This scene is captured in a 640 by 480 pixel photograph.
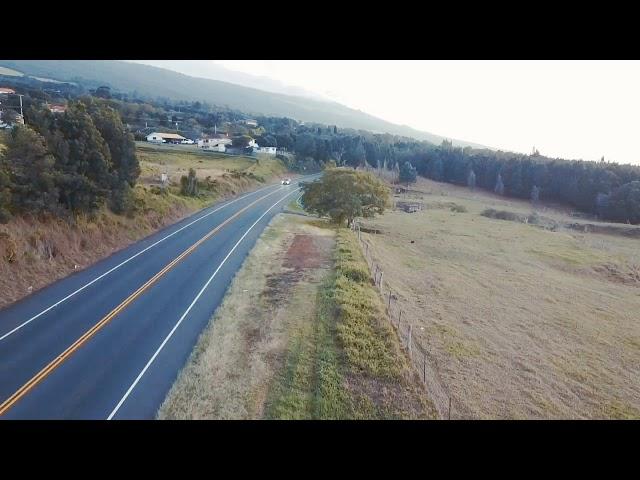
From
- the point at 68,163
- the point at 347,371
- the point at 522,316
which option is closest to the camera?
the point at 347,371

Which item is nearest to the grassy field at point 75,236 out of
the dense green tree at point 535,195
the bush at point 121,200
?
the bush at point 121,200

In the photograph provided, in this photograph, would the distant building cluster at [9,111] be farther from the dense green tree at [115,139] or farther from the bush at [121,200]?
the bush at [121,200]

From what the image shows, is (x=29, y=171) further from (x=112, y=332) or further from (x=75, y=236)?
(x=112, y=332)

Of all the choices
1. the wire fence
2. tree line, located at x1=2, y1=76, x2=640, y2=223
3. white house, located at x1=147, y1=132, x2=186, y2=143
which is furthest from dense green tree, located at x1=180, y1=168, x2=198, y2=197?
white house, located at x1=147, y1=132, x2=186, y2=143

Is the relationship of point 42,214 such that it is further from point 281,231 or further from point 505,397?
point 505,397

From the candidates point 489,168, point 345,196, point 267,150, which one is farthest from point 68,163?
point 489,168

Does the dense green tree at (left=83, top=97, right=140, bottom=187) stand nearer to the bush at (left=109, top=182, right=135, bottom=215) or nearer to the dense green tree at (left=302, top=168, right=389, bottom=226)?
the bush at (left=109, top=182, right=135, bottom=215)

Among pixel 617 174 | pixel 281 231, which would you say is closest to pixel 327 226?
pixel 281 231
